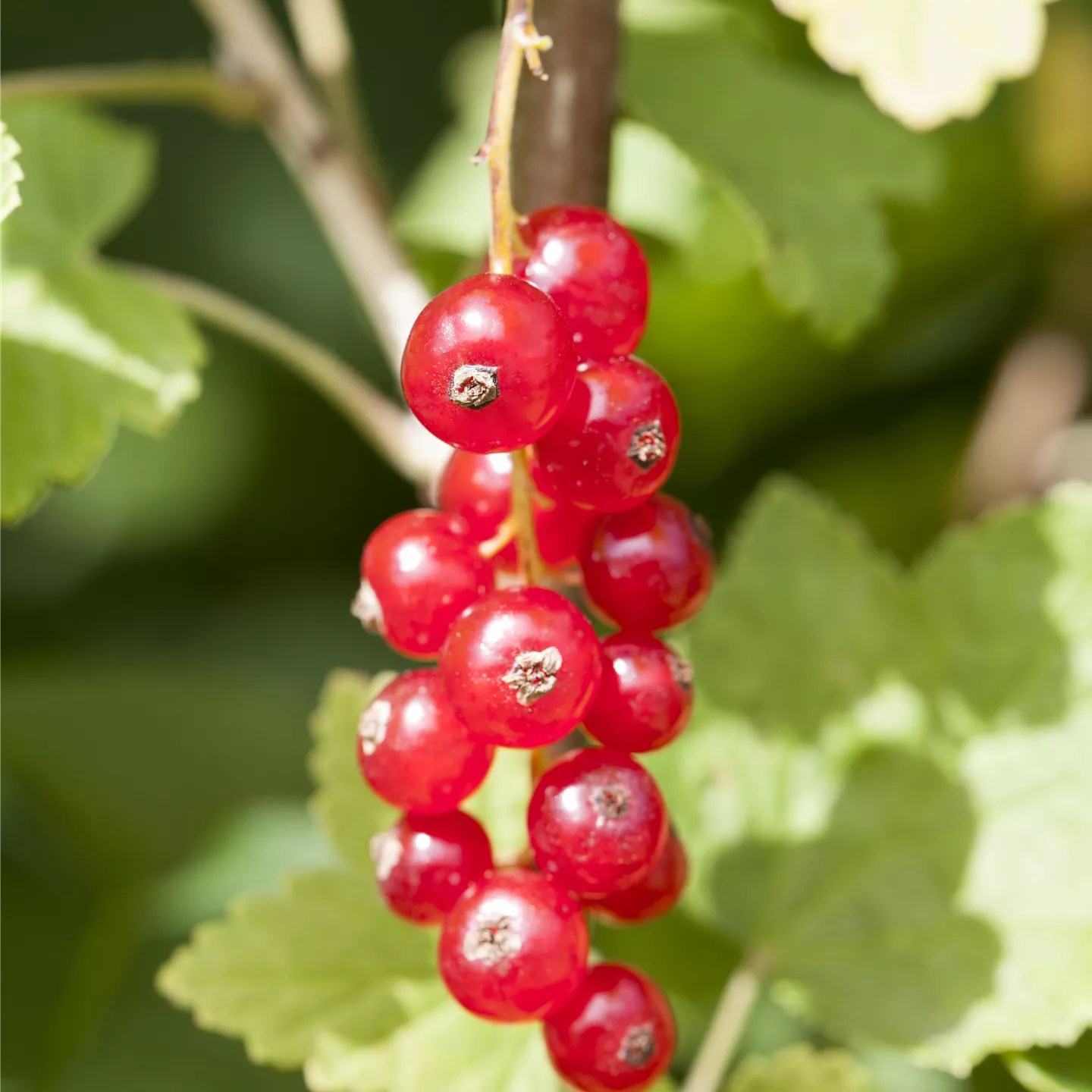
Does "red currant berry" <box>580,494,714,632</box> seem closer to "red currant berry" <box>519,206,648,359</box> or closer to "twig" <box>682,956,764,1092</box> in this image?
"red currant berry" <box>519,206,648,359</box>

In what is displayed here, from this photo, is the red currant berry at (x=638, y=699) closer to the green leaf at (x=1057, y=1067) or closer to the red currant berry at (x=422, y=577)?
the red currant berry at (x=422, y=577)

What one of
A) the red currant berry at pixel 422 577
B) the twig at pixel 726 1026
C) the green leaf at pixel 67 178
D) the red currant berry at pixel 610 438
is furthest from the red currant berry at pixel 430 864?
the green leaf at pixel 67 178

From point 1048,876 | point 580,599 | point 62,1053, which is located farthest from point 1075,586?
point 62,1053

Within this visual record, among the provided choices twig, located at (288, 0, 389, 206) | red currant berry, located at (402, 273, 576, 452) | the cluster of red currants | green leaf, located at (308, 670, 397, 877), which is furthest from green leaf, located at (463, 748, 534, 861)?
twig, located at (288, 0, 389, 206)

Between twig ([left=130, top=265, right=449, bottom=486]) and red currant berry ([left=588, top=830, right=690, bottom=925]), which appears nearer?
red currant berry ([left=588, top=830, right=690, bottom=925])

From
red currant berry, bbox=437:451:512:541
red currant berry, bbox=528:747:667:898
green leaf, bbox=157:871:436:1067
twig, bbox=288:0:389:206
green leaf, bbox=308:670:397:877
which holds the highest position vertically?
twig, bbox=288:0:389:206

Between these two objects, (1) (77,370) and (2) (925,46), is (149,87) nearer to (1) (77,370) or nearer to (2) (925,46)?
(1) (77,370)

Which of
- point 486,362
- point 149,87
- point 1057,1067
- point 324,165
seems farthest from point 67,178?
point 1057,1067
